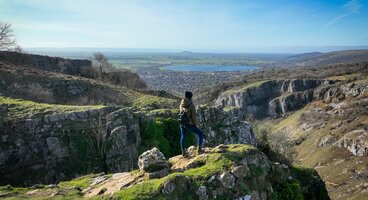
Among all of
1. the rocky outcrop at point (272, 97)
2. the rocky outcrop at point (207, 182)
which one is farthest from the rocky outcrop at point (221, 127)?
the rocky outcrop at point (272, 97)

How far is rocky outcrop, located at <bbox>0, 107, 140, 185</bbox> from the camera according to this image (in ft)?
86.3

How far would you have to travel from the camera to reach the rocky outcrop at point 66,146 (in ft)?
86.3

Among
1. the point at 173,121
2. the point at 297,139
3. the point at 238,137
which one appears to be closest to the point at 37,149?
the point at 173,121

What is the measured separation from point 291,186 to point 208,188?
5.00 meters

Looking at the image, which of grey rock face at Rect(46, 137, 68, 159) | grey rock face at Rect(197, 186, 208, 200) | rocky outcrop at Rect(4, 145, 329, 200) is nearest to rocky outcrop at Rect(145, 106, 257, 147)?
grey rock face at Rect(46, 137, 68, 159)

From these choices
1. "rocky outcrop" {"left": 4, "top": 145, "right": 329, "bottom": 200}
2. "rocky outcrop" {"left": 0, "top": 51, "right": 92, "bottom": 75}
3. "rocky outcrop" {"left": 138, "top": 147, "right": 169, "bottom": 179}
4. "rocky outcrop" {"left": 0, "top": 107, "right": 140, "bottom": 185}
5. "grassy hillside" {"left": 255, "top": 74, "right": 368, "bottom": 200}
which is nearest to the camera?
"rocky outcrop" {"left": 4, "top": 145, "right": 329, "bottom": 200}

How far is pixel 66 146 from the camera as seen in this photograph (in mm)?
28359

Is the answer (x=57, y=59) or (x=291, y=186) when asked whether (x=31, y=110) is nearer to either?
(x=291, y=186)

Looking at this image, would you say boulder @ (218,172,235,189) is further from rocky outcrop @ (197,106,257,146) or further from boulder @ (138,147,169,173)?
rocky outcrop @ (197,106,257,146)

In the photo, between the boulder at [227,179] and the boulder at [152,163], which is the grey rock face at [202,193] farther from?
the boulder at [152,163]

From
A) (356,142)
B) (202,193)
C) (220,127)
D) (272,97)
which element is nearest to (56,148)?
(202,193)

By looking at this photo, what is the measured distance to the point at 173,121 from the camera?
35969mm

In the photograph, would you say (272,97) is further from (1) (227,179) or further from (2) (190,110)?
(1) (227,179)

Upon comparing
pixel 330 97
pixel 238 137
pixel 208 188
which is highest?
pixel 208 188
